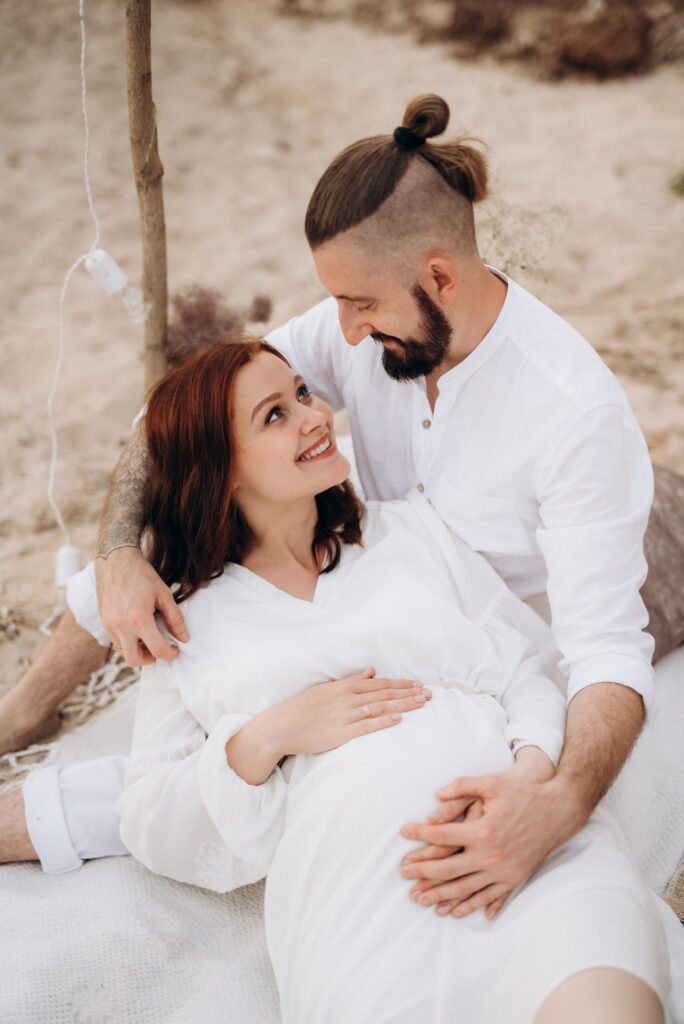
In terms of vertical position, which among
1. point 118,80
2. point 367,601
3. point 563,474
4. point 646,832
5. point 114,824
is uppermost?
point 118,80

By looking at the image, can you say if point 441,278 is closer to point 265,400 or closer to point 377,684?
point 265,400

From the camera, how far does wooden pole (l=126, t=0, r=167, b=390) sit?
2709mm

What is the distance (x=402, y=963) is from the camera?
166 centimetres

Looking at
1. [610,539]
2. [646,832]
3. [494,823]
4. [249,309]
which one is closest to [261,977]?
[494,823]

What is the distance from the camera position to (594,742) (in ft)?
6.41

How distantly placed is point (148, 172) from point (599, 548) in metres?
1.90

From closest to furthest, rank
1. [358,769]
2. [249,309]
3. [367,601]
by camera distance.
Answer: [358,769], [367,601], [249,309]

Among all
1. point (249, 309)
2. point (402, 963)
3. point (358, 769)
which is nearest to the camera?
point (402, 963)

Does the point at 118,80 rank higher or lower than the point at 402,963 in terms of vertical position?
higher

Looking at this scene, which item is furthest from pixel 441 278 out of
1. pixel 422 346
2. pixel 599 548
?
pixel 599 548

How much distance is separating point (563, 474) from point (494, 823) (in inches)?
34.1

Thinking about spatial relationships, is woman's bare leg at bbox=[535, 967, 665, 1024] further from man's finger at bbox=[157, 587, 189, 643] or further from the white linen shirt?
man's finger at bbox=[157, 587, 189, 643]

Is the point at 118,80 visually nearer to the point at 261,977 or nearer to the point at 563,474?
the point at 563,474

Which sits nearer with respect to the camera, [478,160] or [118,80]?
[478,160]
